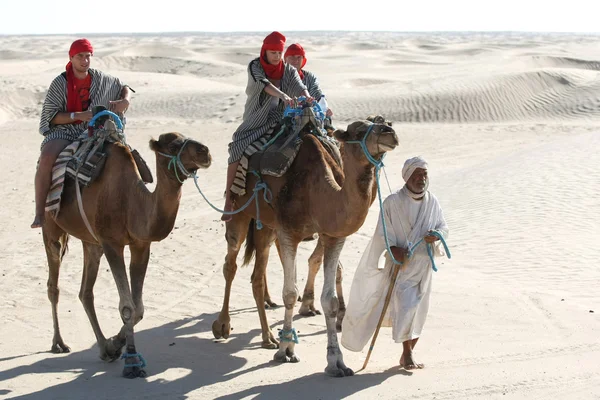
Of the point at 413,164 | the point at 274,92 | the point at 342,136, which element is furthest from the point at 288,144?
the point at 413,164

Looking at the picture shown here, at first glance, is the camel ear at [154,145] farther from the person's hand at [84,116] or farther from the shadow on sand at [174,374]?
the shadow on sand at [174,374]

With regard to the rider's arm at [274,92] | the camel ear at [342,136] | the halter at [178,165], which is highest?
the rider's arm at [274,92]

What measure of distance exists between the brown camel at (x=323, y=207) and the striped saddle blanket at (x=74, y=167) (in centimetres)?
158

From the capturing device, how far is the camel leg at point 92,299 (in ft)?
25.8

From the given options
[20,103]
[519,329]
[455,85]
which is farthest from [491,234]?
[20,103]

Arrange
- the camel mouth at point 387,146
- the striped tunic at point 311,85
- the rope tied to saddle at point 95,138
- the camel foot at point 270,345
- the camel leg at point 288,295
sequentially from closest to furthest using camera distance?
1. the camel mouth at point 387,146
2. the rope tied to saddle at point 95,138
3. the camel leg at point 288,295
4. the camel foot at point 270,345
5. the striped tunic at point 311,85

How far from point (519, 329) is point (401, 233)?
6.72 feet

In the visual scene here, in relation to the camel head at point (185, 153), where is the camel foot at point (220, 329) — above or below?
below

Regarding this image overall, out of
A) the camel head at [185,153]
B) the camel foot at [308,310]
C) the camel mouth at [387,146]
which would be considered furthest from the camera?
the camel foot at [308,310]

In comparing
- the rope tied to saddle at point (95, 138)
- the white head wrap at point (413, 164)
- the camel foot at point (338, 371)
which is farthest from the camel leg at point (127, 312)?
the white head wrap at point (413, 164)


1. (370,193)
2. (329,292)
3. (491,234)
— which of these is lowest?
(491,234)

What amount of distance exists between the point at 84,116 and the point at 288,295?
2406mm

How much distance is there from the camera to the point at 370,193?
6.96 meters

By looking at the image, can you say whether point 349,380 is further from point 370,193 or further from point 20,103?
point 20,103
